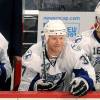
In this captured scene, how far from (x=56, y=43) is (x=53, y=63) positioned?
0.64 feet

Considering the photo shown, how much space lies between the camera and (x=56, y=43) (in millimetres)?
3504

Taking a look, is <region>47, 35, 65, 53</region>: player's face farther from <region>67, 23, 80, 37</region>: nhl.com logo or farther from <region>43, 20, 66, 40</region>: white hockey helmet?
<region>67, 23, 80, 37</region>: nhl.com logo

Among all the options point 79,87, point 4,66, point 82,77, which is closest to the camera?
point 79,87

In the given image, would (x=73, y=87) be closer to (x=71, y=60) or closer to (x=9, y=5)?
(x=71, y=60)

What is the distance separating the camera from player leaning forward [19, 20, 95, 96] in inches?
139

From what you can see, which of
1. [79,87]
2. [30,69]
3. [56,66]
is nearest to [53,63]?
Result: [56,66]

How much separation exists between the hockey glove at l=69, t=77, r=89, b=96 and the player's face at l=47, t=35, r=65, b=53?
0.94 feet

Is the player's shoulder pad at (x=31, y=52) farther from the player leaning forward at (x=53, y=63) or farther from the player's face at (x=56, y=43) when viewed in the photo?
the player's face at (x=56, y=43)

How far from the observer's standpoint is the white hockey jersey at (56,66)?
11.7ft

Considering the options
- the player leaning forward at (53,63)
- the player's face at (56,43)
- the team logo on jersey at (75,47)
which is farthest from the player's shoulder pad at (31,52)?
the team logo on jersey at (75,47)

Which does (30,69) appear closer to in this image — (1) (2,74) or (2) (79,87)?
(1) (2,74)

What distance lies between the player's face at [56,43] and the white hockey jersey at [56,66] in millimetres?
65

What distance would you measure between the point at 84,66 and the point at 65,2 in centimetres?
316

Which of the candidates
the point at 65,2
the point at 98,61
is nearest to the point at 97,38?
the point at 98,61
